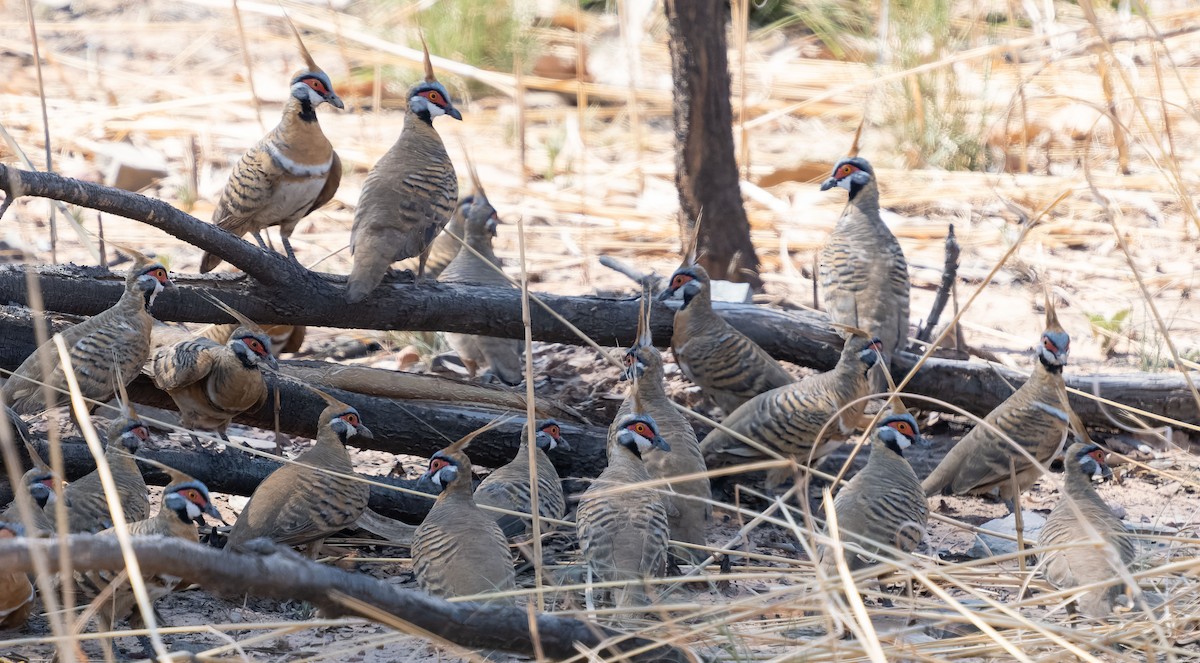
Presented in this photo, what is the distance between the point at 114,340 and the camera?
433 cm

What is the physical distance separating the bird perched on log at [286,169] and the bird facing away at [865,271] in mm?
2526

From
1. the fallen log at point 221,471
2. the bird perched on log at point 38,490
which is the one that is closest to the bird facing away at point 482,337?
the fallen log at point 221,471

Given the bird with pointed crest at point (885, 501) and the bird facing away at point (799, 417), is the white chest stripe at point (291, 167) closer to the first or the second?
the bird facing away at point (799, 417)

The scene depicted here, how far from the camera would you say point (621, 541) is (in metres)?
3.71

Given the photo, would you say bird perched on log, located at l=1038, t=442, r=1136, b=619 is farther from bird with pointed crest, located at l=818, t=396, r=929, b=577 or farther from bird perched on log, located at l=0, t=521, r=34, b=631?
bird perched on log, located at l=0, t=521, r=34, b=631

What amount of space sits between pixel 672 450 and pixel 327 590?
262cm

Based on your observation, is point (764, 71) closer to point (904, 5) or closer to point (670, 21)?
point (904, 5)

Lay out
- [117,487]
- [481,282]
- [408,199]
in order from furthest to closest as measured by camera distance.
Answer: [481,282] → [408,199] → [117,487]

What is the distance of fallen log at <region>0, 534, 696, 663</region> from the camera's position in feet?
6.09

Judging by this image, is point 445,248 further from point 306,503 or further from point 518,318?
point 306,503

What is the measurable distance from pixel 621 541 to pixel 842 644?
1324mm

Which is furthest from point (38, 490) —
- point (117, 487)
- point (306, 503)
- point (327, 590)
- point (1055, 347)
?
point (1055, 347)

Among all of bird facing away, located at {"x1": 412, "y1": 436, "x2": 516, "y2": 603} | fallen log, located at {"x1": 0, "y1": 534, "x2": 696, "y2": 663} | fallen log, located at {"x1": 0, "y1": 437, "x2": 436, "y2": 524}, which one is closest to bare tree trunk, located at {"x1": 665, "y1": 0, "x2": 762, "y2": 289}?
fallen log, located at {"x1": 0, "y1": 437, "x2": 436, "y2": 524}

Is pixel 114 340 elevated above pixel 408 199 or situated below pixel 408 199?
below
